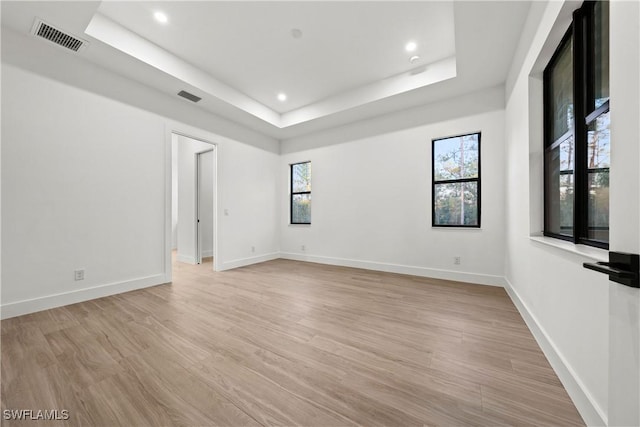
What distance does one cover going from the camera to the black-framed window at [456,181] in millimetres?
3600

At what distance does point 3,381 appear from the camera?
147 centimetres

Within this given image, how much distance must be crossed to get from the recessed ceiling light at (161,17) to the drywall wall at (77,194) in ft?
4.12

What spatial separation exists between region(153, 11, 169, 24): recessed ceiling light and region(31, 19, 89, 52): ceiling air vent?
2.64 feet

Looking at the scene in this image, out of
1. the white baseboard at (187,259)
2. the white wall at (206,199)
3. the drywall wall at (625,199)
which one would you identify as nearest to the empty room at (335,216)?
the drywall wall at (625,199)

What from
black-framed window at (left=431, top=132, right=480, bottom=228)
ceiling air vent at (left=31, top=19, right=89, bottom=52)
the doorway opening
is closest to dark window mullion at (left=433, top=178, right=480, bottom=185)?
black-framed window at (left=431, top=132, right=480, bottom=228)

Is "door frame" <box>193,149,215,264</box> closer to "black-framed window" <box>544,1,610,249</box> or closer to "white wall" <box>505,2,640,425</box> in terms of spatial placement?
"white wall" <box>505,2,640,425</box>

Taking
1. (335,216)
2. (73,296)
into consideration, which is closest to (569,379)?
(335,216)

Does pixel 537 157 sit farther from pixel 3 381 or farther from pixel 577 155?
pixel 3 381

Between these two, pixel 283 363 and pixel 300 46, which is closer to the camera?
pixel 283 363

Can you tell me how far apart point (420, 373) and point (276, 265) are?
3.70 m

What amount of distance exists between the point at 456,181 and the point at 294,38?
10.2 feet

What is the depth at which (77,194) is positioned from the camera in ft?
9.20

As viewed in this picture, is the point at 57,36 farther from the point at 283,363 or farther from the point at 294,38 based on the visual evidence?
the point at 283,363

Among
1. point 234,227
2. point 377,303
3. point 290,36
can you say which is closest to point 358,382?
point 377,303
